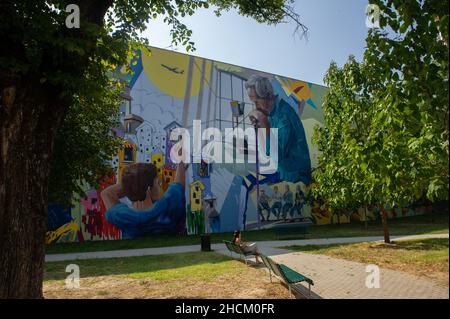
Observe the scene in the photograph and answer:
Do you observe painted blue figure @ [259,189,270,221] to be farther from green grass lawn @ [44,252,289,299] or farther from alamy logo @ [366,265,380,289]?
alamy logo @ [366,265,380,289]

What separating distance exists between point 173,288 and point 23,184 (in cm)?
401

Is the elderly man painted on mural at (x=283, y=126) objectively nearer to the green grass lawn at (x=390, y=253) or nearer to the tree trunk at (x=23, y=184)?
the green grass lawn at (x=390, y=253)

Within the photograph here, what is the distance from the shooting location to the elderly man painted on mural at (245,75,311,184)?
93.7 ft

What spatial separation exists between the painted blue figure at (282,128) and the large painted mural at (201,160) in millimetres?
83

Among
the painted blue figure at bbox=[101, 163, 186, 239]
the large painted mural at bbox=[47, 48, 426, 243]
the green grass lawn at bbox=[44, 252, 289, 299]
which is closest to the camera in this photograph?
the green grass lawn at bbox=[44, 252, 289, 299]

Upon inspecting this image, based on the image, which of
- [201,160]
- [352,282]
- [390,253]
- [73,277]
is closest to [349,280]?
[352,282]

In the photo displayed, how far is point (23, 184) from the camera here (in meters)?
5.13

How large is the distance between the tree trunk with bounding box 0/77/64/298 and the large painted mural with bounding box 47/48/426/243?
14648mm

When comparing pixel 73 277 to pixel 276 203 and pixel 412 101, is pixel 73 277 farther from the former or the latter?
pixel 276 203

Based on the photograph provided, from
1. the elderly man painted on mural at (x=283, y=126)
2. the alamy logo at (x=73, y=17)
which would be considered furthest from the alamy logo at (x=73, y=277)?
the elderly man painted on mural at (x=283, y=126)

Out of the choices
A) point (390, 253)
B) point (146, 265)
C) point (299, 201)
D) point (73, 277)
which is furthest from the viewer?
point (299, 201)

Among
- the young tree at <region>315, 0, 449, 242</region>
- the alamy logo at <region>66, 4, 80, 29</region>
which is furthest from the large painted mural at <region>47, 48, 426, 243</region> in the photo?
the young tree at <region>315, 0, 449, 242</region>
